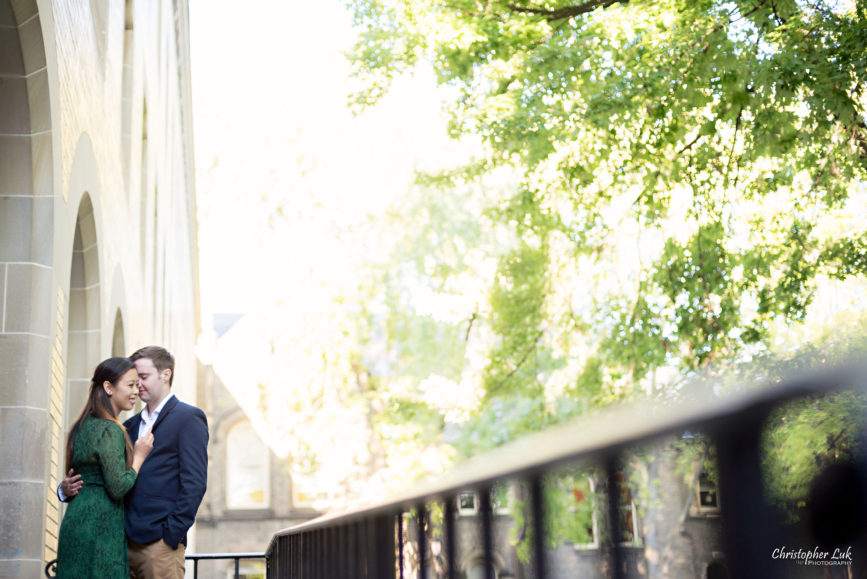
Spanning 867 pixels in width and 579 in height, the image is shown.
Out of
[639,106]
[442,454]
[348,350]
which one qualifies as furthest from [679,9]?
[348,350]

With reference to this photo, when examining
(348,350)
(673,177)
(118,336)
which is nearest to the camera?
(118,336)

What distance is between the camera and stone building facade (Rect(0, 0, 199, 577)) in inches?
201

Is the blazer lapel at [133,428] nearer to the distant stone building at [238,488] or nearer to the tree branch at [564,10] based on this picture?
the tree branch at [564,10]

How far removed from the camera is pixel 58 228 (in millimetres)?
5609

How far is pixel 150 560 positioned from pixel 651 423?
12.8 ft

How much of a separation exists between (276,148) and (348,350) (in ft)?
18.9

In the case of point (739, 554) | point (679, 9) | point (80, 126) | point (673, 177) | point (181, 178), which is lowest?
point (739, 554)

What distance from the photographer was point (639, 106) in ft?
33.2

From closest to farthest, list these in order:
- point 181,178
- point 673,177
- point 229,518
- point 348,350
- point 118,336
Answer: point 118,336 < point 673,177 < point 181,178 < point 348,350 < point 229,518

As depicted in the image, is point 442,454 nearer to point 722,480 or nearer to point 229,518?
point 229,518

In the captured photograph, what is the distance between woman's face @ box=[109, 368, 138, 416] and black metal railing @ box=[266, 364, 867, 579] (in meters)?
2.73

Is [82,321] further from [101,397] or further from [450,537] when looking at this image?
[450,537]

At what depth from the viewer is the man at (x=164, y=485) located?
4355mm

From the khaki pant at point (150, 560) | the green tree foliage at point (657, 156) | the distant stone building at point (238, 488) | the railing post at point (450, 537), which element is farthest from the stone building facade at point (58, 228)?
the distant stone building at point (238, 488)
